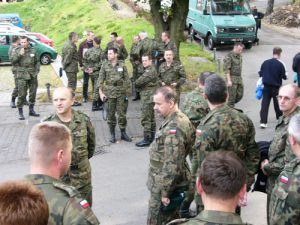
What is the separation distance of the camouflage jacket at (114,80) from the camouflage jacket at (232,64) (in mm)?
2717

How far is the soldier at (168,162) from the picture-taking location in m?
5.42

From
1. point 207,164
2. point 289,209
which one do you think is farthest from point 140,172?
point 207,164

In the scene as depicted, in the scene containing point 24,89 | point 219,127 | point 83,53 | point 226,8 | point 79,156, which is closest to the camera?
point 219,127

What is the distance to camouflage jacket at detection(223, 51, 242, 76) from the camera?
11.9 m

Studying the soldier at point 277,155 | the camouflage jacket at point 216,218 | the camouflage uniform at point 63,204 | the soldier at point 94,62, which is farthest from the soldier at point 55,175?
the soldier at point 94,62

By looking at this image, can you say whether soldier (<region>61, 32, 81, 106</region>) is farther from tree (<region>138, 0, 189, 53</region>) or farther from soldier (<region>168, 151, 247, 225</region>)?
soldier (<region>168, 151, 247, 225</region>)

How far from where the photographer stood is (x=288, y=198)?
3914 millimetres

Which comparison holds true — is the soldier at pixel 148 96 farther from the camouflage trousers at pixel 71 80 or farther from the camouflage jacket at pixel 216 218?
the camouflage jacket at pixel 216 218

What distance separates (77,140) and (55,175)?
2392mm

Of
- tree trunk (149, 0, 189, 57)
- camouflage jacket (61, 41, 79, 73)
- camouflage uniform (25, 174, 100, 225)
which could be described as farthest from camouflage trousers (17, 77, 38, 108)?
camouflage uniform (25, 174, 100, 225)

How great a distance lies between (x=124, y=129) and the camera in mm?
10938

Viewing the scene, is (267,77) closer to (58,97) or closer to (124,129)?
(124,129)

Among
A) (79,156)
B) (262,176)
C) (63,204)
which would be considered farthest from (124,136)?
(63,204)

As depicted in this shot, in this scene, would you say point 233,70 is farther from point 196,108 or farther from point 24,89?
point 24,89
